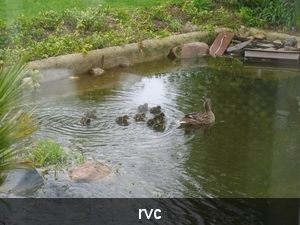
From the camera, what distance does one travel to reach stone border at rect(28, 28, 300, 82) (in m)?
4.58

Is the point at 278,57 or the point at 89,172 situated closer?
the point at 89,172

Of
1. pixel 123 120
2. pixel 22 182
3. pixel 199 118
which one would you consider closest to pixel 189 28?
pixel 199 118

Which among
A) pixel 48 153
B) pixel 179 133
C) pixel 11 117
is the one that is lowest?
pixel 179 133

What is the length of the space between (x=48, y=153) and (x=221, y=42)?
314 centimetres

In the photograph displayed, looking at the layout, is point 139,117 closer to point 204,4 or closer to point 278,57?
point 204,4

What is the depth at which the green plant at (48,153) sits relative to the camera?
12.4ft

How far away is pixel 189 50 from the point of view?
6414 mm

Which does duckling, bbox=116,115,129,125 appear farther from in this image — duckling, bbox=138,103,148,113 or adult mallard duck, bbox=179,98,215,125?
adult mallard duck, bbox=179,98,215,125

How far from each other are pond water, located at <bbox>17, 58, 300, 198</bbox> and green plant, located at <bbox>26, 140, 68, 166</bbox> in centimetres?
9

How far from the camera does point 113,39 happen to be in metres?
5.78

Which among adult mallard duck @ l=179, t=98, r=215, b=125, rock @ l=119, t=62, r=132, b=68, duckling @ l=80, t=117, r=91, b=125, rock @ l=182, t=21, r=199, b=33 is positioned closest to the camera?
duckling @ l=80, t=117, r=91, b=125

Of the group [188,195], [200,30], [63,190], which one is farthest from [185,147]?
[200,30]

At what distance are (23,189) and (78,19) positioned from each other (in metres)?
1.68

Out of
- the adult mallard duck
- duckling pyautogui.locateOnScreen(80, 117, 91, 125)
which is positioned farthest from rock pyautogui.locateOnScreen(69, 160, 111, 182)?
the adult mallard duck
